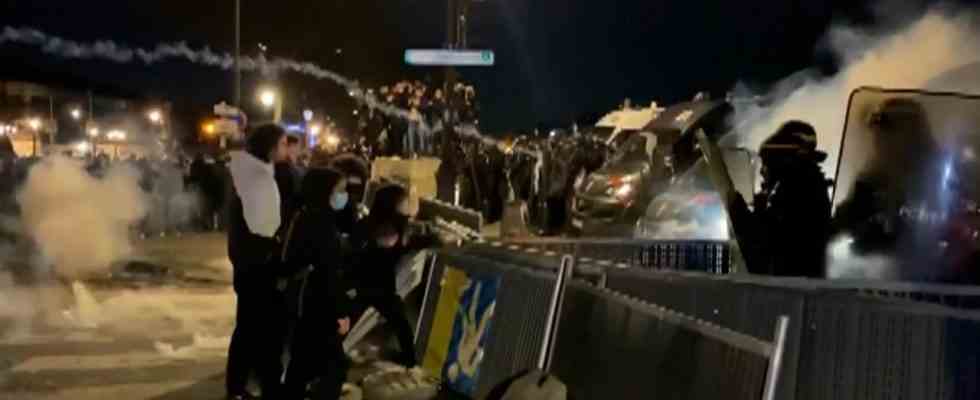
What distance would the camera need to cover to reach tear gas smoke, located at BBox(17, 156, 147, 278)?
651 inches

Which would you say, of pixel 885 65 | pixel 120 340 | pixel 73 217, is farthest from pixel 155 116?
pixel 885 65

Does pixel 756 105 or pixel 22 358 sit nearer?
pixel 22 358

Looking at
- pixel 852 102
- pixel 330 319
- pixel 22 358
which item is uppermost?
pixel 852 102

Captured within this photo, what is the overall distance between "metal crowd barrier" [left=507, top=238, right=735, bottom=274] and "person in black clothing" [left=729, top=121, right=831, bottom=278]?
2.73m

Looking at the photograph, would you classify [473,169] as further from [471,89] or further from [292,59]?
[292,59]

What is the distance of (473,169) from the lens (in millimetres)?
25328

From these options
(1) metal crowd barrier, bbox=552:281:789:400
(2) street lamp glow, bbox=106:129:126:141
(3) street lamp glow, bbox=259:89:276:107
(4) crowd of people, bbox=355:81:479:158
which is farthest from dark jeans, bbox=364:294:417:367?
(2) street lamp glow, bbox=106:129:126:141

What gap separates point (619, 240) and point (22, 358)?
16.3 ft

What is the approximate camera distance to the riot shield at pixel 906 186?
26.6ft

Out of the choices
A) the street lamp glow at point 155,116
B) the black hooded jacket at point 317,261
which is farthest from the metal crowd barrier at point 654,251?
the street lamp glow at point 155,116

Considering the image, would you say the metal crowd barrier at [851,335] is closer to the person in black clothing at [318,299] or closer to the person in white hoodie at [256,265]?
the person in black clothing at [318,299]

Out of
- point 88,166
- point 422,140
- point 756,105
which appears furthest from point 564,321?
point 422,140

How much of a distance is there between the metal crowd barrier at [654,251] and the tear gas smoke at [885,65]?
1.50 m

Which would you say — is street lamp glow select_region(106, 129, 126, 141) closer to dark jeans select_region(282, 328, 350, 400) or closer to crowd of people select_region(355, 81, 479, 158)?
crowd of people select_region(355, 81, 479, 158)
